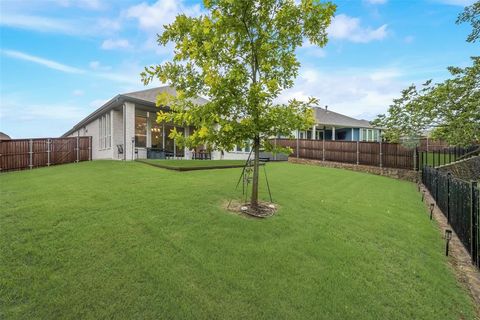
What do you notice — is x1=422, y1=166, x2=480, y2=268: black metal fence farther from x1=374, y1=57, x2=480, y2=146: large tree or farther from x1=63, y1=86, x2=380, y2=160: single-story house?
x1=63, y1=86, x2=380, y2=160: single-story house

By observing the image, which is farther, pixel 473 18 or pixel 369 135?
pixel 369 135

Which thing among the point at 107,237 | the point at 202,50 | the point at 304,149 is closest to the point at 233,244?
the point at 107,237

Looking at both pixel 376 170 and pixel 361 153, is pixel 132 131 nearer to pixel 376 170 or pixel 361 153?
pixel 361 153

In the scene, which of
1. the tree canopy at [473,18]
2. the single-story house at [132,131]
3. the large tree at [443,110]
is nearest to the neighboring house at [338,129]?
the large tree at [443,110]

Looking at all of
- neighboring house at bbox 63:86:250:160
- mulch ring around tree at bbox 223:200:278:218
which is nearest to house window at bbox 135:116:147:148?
neighboring house at bbox 63:86:250:160

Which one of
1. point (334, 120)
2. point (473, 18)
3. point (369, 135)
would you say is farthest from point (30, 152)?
point (369, 135)

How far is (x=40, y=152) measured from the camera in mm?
13742

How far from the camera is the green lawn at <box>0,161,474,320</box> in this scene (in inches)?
102

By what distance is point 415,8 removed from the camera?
1168 centimetres

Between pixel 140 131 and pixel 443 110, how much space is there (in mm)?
16598

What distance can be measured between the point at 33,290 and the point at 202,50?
14.6 feet

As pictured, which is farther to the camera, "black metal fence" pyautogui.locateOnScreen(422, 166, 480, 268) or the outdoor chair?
the outdoor chair

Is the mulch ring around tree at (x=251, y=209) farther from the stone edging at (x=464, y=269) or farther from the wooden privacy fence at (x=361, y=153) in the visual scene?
the wooden privacy fence at (x=361, y=153)

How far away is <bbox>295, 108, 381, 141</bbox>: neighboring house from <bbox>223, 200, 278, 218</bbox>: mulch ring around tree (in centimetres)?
2144
